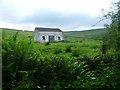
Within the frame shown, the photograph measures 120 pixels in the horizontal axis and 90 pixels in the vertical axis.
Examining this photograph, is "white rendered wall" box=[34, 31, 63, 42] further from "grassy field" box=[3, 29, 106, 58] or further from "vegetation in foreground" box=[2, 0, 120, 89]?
"vegetation in foreground" box=[2, 0, 120, 89]

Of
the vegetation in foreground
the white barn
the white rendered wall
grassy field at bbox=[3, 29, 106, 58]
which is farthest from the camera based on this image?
the white barn

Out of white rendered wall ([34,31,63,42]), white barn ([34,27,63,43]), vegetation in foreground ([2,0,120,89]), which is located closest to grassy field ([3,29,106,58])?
vegetation in foreground ([2,0,120,89])

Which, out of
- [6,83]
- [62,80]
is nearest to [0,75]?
[6,83]

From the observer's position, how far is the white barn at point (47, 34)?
4153cm

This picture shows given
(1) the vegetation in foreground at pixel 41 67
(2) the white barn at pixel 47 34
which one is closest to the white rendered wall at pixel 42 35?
(2) the white barn at pixel 47 34

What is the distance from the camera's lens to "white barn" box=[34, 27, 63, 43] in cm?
4153

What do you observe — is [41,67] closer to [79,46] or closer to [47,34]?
[79,46]

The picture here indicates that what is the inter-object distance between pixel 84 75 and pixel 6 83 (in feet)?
4.71

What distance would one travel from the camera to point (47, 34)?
140 feet

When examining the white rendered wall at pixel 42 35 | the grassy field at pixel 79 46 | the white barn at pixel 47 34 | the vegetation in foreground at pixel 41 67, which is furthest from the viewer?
the white barn at pixel 47 34

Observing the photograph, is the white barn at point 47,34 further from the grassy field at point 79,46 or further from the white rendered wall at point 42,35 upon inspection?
the grassy field at point 79,46

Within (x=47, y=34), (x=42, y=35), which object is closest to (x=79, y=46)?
(x=42, y=35)

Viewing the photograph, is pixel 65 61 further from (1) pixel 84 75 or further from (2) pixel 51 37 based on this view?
(2) pixel 51 37

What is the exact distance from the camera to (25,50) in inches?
246
